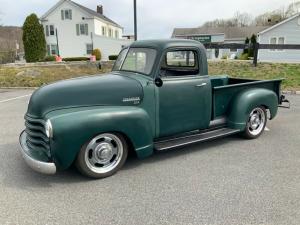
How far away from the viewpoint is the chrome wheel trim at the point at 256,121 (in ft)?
17.6

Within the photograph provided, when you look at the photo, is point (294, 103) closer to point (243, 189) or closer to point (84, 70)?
point (243, 189)

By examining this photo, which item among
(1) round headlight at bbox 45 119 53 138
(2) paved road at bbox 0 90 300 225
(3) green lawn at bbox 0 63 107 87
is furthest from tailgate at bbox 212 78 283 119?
(3) green lawn at bbox 0 63 107 87

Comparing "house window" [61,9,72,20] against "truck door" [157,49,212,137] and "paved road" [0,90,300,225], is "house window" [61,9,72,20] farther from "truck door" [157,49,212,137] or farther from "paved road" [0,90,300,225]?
"truck door" [157,49,212,137]

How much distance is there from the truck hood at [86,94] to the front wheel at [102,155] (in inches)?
19.6

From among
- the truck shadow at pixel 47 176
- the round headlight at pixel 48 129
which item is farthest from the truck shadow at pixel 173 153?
the round headlight at pixel 48 129

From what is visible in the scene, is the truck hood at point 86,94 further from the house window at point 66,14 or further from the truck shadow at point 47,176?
the house window at point 66,14

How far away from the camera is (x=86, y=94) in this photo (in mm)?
3742

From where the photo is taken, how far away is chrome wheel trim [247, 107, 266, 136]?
536 cm

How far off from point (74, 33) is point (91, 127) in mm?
37757

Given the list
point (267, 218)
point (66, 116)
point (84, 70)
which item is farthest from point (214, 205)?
point (84, 70)

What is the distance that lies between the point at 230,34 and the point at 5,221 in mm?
50259

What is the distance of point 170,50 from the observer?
14.4ft

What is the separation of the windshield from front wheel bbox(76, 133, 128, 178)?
1186 mm

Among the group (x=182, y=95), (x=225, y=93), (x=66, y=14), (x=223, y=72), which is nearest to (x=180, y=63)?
(x=182, y=95)
